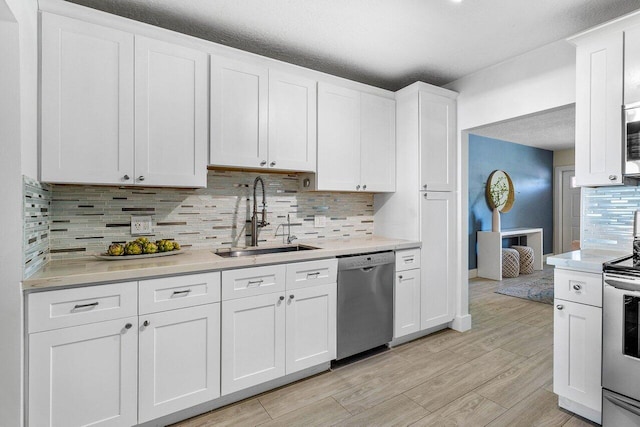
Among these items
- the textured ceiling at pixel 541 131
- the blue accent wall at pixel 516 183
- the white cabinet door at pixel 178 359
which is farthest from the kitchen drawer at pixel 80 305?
the blue accent wall at pixel 516 183

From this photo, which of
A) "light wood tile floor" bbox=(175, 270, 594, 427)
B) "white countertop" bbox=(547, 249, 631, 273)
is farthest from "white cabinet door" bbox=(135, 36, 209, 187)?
"white countertop" bbox=(547, 249, 631, 273)

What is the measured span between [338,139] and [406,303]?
155cm

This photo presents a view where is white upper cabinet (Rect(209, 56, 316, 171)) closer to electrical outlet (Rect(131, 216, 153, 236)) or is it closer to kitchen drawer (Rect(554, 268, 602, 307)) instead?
electrical outlet (Rect(131, 216, 153, 236))

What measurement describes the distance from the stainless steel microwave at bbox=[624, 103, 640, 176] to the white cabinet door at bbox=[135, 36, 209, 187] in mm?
2602

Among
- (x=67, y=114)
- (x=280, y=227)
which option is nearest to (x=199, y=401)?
(x=280, y=227)

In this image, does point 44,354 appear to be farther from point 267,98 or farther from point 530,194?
point 530,194

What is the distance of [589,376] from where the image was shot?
1.86 metres

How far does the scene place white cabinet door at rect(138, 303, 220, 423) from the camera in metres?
1.76

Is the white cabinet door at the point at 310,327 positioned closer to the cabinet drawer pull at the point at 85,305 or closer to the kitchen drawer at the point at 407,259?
the kitchen drawer at the point at 407,259

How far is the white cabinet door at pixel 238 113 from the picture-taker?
223 centimetres

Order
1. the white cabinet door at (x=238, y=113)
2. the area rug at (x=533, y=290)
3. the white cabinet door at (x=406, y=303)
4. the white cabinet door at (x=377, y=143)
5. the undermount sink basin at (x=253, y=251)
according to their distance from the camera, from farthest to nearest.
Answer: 1. the area rug at (x=533, y=290)
2. the white cabinet door at (x=377, y=143)
3. the white cabinet door at (x=406, y=303)
4. the undermount sink basin at (x=253, y=251)
5. the white cabinet door at (x=238, y=113)

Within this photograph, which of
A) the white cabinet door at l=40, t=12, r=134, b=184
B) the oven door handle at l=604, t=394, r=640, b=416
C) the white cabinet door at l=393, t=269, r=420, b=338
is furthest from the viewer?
the white cabinet door at l=393, t=269, r=420, b=338

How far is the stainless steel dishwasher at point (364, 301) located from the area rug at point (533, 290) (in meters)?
A: 2.68

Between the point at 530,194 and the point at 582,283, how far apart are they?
5.79 meters
